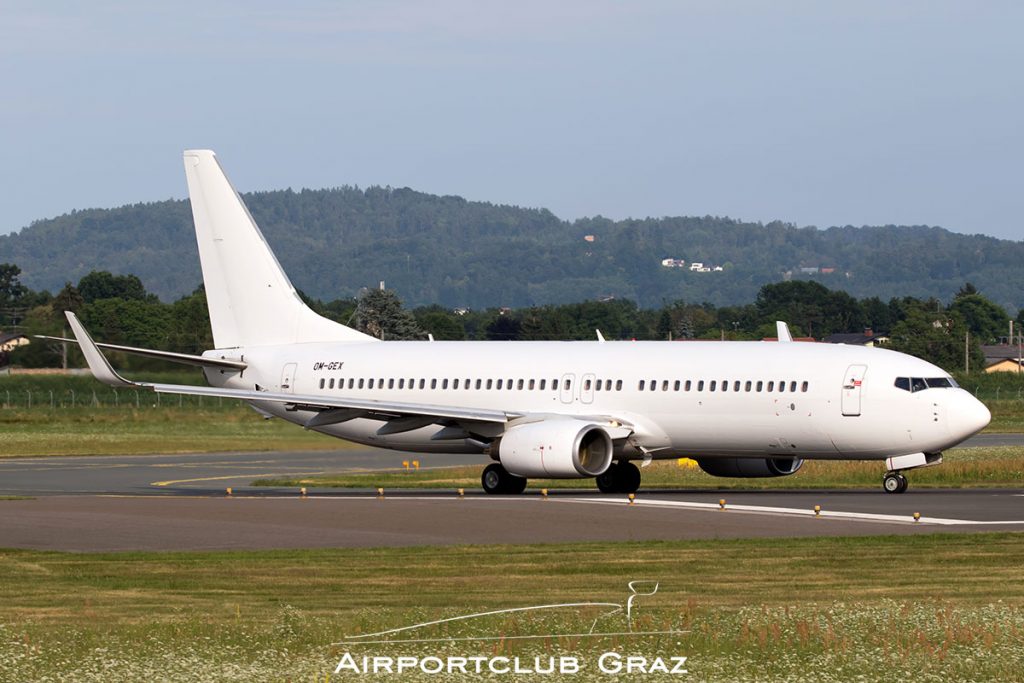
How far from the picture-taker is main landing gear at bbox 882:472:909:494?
3862 centimetres

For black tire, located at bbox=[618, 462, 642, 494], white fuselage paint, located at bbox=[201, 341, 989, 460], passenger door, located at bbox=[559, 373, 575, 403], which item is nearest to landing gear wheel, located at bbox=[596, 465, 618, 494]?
black tire, located at bbox=[618, 462, 642, 494]

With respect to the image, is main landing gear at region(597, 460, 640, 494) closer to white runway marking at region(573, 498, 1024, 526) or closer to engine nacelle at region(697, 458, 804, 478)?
engine nacelle at region(697, 458, 804, 478)

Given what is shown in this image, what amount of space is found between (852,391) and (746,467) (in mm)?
4613

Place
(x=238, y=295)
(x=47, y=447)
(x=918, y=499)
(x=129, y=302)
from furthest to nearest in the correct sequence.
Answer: (x=129, y=302), (x=47, y=447), (x=238, y=295), (x=918, y=499)

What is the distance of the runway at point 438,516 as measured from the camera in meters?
28.3

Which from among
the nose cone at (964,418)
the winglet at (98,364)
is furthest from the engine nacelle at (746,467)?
the winglet at (98,364)

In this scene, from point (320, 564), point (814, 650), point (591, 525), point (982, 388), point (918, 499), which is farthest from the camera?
point (982, 388)

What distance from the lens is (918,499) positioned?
3653 centimetres

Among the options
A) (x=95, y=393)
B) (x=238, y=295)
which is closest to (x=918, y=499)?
(x=238, y=295)

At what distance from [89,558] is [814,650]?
14.0 metres

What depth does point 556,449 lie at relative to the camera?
1524 inches

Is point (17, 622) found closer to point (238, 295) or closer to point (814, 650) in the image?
point (814, 650)

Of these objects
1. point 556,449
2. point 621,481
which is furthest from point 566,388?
point 556,449

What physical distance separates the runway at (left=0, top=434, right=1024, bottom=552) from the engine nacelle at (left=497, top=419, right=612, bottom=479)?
83 centimetres
